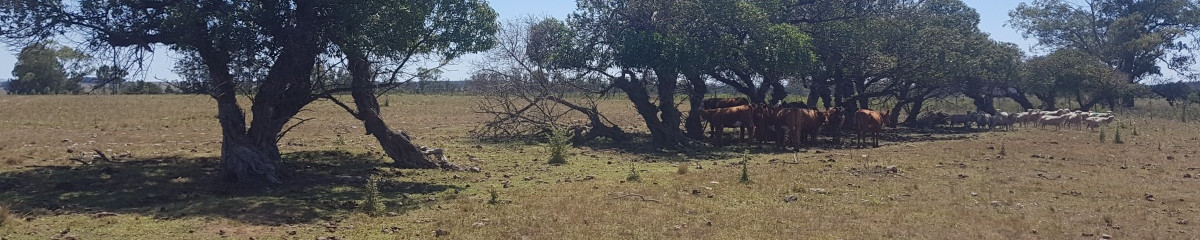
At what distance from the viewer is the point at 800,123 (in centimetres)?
2102

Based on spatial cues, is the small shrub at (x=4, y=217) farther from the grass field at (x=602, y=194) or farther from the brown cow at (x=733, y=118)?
the brown cow at (x=733, y=118)

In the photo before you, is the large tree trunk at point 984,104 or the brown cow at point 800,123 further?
the large tree trunk at point 984,104

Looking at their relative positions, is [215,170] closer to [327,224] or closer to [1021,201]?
[327,224]

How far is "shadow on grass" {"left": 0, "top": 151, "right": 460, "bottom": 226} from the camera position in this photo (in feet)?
31.6

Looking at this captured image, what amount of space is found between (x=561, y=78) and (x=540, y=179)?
28.9 feet

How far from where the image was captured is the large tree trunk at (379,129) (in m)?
13.2

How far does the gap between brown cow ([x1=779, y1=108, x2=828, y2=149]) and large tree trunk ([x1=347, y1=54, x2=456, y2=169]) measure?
9400 mm

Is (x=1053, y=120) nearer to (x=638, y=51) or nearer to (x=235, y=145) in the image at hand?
(x=638, y=51)

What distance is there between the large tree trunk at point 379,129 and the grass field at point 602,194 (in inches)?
14.0

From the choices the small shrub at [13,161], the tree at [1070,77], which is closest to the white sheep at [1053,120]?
the tree at [1070,77]

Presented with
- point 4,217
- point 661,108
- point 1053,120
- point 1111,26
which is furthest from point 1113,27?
point 4,217

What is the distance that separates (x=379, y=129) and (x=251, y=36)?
3254 millimetres

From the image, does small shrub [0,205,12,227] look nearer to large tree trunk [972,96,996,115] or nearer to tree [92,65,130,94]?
tree [92,65,130,94]

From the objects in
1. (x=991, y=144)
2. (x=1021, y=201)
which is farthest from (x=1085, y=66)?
(x=1021, y=201)
